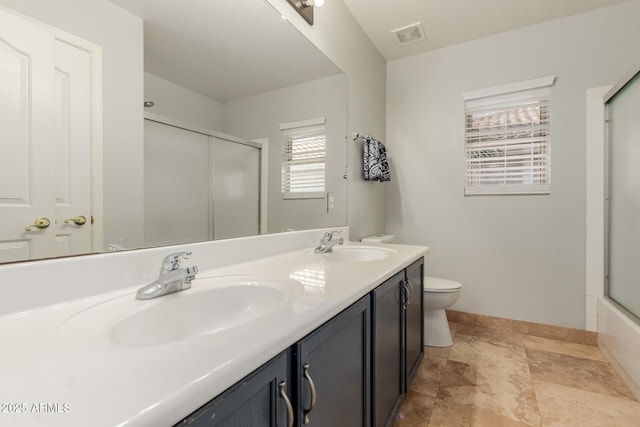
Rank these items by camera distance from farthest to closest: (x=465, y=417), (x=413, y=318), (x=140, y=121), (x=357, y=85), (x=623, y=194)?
(x=357, y=85) → (x=623, y=194) → (x=413, y=318) → (x=465, y=417) → (x=140, y=121)

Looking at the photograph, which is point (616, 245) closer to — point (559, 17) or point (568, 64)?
point (568, 64)

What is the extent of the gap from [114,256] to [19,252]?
0.19 m

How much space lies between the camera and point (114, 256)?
31.9 inches

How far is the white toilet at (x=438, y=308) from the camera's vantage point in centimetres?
203

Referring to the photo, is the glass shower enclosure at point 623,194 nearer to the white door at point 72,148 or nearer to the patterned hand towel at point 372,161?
the patterned hand towel at point 372,161

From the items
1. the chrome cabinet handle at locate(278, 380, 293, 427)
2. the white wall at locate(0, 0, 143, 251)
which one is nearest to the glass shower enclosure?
the chrome cabinet handle at locate(278, 380, 293, 427)

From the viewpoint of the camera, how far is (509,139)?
7.78 feet

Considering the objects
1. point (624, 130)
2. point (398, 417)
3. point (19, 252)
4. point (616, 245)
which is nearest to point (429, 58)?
point (624, 130)

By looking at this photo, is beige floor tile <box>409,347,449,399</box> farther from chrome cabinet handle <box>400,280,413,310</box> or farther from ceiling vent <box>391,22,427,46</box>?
ceiling vent <box>391,22,427,46</box>

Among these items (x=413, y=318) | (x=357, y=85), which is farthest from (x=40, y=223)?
(x=357, y=85)

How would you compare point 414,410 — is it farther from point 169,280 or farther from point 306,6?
point 306,6

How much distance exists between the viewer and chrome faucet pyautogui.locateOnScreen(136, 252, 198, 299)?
76 centimetres

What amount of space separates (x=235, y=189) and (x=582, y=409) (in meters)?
1.99

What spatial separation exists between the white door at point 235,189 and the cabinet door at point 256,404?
0.69 metres
